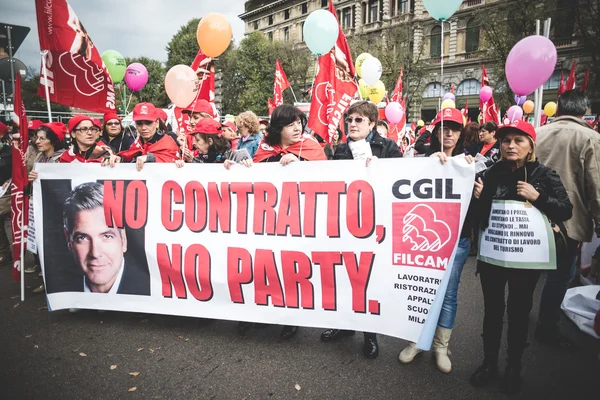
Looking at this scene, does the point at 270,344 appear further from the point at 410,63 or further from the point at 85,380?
the point at 410,63

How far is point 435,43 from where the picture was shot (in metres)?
32.8

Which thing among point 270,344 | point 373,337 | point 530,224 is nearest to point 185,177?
point 270,344

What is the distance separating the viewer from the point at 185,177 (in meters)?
3.23

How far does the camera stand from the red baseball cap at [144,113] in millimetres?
4082

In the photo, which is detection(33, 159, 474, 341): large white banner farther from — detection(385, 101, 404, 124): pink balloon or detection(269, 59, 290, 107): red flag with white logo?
detection(385, 101, 404, 124): pink balloon

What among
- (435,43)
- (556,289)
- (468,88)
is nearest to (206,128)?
(556,289)

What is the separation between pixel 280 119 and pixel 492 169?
1.77 m

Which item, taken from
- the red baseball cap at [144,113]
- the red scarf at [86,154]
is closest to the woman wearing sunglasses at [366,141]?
the red baseball cap at [144,113]

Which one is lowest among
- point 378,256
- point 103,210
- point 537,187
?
point 378,256

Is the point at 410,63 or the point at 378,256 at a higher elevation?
the point at 410,63

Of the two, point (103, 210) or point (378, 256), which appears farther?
point (103, 210)

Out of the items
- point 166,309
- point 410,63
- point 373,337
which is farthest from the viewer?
point 410,63

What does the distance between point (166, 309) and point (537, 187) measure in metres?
3.15

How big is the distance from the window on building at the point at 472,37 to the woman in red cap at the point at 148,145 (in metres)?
34.5
